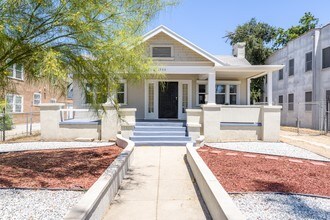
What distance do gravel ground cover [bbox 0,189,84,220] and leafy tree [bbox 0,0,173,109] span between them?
2107 millimetres

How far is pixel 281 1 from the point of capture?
18.0 m

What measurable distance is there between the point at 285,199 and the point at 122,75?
15.5ft

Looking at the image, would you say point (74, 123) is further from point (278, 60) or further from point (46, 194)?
point (278, 60)

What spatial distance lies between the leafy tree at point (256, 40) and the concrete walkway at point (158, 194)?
1007 inches

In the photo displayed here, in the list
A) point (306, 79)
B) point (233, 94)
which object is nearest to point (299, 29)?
point (306, 79)

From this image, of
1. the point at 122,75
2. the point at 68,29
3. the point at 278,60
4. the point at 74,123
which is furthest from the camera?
the point at 278,60

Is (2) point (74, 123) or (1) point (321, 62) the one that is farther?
(1) point (321, 62)

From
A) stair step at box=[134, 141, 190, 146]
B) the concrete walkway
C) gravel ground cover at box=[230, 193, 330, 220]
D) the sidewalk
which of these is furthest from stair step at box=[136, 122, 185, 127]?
gravel ground cover at box=[230, 193, 330, 220]

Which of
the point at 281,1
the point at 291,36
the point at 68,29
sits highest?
the point at 291,36

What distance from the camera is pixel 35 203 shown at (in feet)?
15.7

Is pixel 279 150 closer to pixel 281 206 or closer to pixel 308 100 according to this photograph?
pixel 281 206

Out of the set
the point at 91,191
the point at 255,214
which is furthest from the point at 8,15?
the point at 255,214

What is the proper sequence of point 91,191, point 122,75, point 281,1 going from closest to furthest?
A: point 91,191 < point 122,75 < point 281,1

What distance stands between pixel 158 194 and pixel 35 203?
2.29 m
